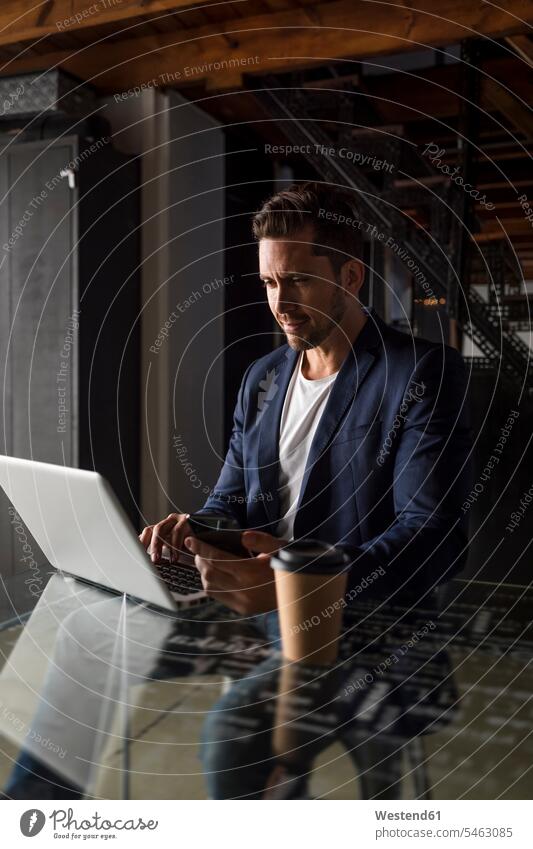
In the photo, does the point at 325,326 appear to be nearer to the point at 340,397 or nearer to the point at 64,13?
the point at 340,397

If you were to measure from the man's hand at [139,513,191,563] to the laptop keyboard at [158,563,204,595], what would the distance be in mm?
43

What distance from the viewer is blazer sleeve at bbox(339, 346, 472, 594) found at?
1041 mm

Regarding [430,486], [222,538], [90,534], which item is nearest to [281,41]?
[430,486]

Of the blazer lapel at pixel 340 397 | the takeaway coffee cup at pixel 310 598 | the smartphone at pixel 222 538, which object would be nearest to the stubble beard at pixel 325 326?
the blazer lapel at pixel 340 397

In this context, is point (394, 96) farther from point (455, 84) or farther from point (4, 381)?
point (4, 381)

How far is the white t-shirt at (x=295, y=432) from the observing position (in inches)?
56.8

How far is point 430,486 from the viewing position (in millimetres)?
1190

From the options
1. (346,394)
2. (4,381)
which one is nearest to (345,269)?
(346,394)

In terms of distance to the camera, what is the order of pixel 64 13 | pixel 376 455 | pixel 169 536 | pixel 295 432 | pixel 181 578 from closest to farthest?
pixel 181 578 → pixel 169 536 → pixel 376 455 → pixel 295 432 → pixel 64 13

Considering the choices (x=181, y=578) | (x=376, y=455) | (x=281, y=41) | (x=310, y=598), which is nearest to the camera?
(x=310, y=598)

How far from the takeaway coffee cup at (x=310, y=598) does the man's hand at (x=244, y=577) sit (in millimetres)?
127

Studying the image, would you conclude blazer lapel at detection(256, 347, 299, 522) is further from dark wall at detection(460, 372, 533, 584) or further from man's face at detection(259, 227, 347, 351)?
dark wall at detection(460, 372, 533, 584)

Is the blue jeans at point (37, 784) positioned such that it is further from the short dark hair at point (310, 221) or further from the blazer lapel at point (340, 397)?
the short dark hair at point (310, 221)

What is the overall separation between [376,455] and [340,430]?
0.09m
